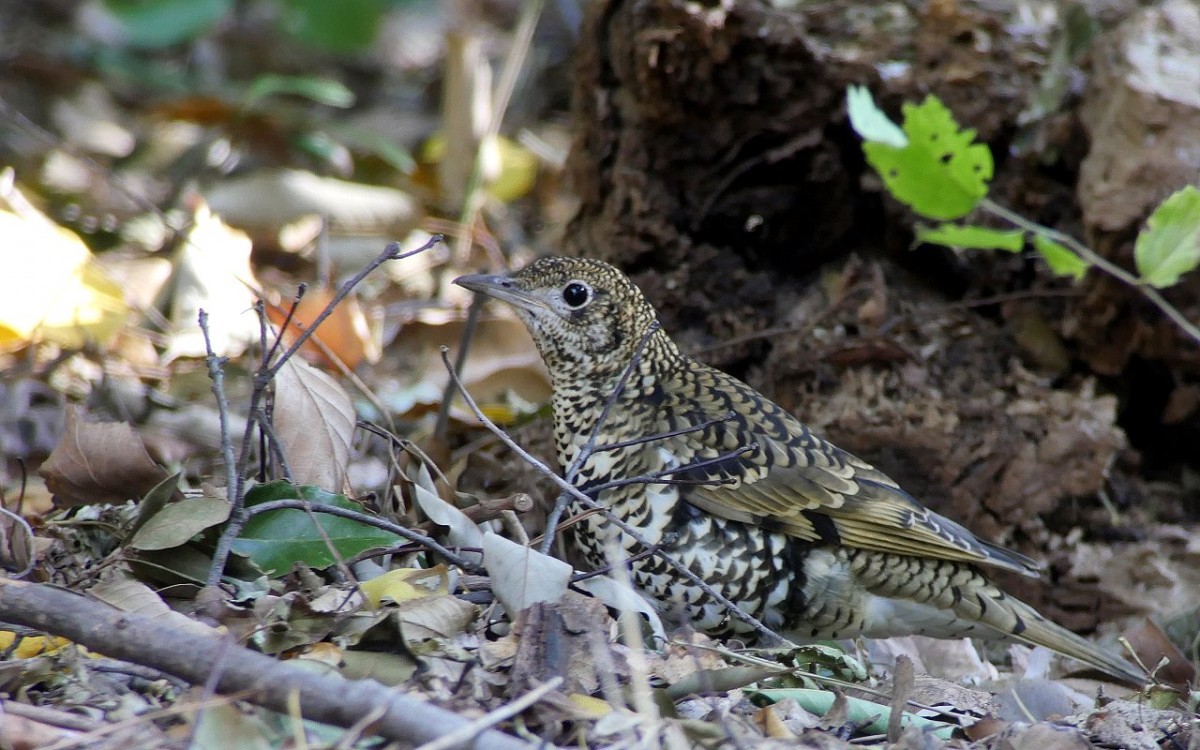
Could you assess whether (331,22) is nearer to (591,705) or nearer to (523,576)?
(523,576)

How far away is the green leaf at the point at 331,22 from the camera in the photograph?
8.08 metres

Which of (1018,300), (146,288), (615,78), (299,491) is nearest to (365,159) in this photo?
(146,288)

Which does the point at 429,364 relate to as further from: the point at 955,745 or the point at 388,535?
the point at 955,745

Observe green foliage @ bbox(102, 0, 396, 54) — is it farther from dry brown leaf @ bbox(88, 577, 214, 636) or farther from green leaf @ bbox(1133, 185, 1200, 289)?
dry brown leaf @ bbox(88, 577, 214, 636)

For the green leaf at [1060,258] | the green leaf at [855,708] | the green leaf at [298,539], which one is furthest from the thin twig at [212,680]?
the green leaf at [1060,258]

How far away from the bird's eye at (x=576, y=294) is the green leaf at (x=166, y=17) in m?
4.88

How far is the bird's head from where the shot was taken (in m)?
4.06

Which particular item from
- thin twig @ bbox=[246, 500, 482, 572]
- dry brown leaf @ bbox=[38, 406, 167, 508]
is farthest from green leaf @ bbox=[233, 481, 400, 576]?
dry brown leaf @ bbox=[38, 406, 167, 508]

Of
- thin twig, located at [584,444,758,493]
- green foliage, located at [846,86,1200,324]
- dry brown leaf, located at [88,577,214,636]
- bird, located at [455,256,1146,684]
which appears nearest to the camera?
dry brown leaf, located at [88,577,214,636]

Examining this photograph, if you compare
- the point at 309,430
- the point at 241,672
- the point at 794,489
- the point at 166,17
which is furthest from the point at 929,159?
the point at 166,17

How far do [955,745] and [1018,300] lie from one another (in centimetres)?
243

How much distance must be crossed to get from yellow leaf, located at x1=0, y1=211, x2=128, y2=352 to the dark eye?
2.38 m

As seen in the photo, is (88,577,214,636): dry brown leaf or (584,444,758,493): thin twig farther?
(584,444,758,493): thin twig

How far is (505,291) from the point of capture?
4055 mm
